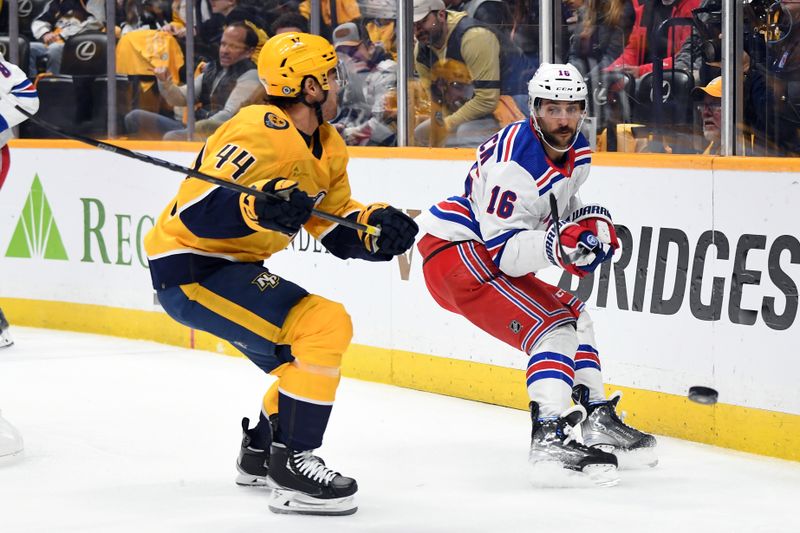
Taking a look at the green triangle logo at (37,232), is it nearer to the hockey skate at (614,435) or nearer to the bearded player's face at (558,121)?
the hockey skate at (614,435)

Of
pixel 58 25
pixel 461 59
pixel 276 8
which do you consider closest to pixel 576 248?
pixel 461 59

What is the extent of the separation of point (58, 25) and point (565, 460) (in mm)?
4918

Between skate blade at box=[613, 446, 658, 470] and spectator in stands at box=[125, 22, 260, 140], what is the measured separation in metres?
3.26

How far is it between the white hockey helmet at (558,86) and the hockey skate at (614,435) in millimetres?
926

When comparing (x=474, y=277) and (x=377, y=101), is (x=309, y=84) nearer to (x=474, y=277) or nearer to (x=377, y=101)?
(x=474, y=277)

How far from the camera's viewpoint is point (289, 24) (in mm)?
6652

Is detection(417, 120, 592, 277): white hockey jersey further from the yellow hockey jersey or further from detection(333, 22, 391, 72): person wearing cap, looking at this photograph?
detection(333, 22, 391, 72): person wearing cap

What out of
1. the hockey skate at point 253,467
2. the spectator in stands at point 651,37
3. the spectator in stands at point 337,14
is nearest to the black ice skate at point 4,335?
the spectator in stands at point 337,14

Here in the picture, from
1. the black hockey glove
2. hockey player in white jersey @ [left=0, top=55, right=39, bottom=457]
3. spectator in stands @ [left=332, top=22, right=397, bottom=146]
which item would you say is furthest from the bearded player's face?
spectator in stands @ [left=332, top=22, right=397, bottom=146]

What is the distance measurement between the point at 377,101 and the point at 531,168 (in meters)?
2.29

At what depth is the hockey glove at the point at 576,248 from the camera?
3.95m

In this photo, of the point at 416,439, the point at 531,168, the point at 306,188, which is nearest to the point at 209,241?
the point at 306,188

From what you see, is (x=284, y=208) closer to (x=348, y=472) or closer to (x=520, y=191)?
(x=520, y=191)

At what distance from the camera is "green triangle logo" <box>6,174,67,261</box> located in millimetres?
7734
